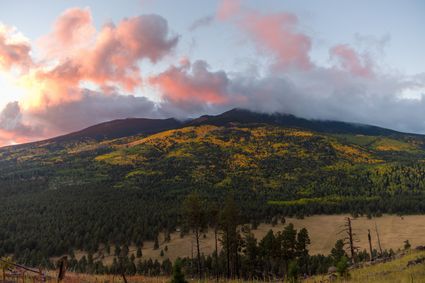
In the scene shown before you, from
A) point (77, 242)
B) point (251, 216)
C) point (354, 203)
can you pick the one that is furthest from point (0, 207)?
point (354, 203)

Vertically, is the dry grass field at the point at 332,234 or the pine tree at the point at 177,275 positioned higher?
the pine tree at the point at 177,275

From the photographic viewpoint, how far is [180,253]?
113 metres

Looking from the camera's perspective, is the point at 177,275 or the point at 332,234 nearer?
the point at 177,275

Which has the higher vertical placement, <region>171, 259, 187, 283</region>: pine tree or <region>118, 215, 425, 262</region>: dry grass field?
<region>171, 259, 187, 283</region>: pine tree

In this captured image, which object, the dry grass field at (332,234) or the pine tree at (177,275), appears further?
the dry grass field at (332,234)

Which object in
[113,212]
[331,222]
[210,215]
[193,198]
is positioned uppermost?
[193,198]

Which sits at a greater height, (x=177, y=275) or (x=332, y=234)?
(x=177, y=275)

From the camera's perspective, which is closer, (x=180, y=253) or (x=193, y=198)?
(x=193, y=198)

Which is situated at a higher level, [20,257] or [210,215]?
[210,215]

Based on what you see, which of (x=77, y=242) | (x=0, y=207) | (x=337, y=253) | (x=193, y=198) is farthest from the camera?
(x=0, y=207)

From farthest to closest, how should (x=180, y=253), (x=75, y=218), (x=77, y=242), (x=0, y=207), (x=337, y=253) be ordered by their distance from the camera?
1. (x=0, y=207)
2. (x=75, y=218)
3. (x=77, y=242)
4. (x=180, y=253)
5. (x=337, y=253)

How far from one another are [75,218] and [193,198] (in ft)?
378

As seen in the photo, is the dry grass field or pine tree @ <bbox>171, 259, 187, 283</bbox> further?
the dry grass field

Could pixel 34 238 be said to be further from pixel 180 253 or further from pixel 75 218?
pixel 180 253
